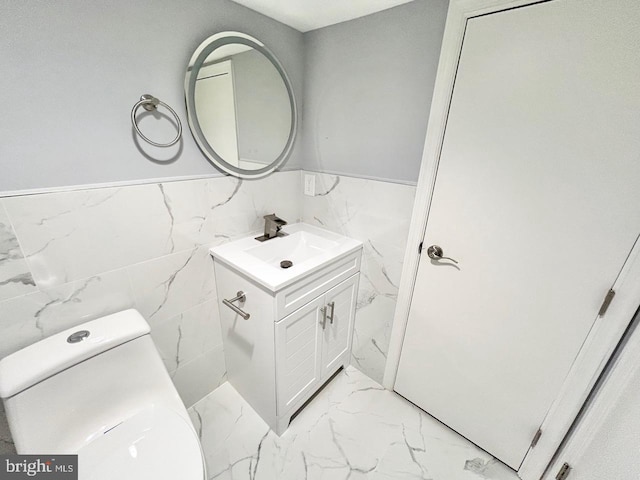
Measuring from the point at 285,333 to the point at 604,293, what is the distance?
1.15 m

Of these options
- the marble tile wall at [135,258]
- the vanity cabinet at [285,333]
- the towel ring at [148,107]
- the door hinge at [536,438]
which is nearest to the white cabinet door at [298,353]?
the vanity cabinet at [285,333]

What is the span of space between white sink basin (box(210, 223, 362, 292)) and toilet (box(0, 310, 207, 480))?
17.2 inches

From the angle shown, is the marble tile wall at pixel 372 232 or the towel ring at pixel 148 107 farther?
the marble tile wall at pixel 372 232

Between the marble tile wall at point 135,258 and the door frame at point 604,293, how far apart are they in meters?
0.79

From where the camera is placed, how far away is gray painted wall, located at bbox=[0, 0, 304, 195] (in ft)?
2.37

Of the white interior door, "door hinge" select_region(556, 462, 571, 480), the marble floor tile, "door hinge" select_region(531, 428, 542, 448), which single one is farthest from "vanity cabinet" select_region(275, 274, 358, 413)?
"door hinge" select_region(556, 462, 571, 480)

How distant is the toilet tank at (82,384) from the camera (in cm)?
76

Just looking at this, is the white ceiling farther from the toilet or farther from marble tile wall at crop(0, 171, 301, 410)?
the toilet

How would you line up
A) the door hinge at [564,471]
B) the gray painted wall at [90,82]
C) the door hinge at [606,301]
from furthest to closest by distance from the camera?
the door hinge at [564,471]
the door hinge at [606,301]
the gray painted wall at [90,82]

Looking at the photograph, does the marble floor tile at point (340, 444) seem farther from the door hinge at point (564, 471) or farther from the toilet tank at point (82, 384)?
the toilet tank at point (82, 384)

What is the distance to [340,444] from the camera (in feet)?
4.21

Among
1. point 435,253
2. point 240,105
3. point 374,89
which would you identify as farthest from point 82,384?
point 374,89

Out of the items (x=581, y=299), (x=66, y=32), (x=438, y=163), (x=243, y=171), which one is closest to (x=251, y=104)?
(x=243, y=171)

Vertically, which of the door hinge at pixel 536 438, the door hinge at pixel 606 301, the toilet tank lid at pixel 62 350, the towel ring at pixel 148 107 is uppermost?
the towel ring at pixel 148 107
